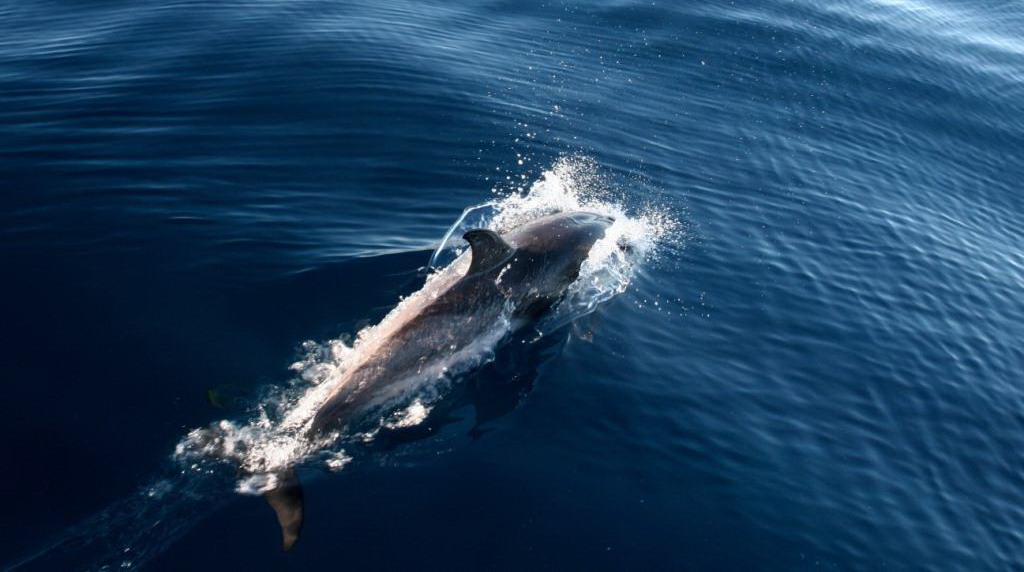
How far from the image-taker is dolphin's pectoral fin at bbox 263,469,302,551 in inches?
379

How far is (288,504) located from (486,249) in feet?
19.1

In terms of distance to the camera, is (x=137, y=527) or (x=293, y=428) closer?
(x=137, y=527)

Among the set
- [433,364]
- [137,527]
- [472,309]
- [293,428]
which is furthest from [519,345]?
[137,527]

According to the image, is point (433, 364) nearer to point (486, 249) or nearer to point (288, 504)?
point (486, 249)

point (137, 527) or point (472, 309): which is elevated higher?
point (472, 309)

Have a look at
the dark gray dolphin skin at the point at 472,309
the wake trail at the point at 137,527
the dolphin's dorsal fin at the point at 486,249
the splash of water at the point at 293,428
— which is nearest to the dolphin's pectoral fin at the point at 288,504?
the dark gray dolphin skin at the point at 472,309

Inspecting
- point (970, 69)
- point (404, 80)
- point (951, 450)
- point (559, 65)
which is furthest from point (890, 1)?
point (951, 450)

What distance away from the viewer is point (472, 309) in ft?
45.0

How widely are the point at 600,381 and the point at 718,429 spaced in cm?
213

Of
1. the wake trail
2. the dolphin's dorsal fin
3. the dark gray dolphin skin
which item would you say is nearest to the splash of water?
the wake trail

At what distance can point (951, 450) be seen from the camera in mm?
13836

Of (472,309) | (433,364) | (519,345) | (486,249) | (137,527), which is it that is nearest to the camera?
(137,527)

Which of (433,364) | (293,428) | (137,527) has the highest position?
(433,364)

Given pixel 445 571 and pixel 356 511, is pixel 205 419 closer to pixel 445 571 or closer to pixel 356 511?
pixel 356 511
